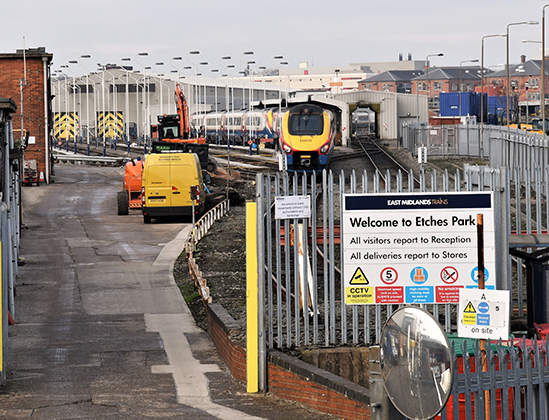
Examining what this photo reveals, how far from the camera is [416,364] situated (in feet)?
15.6

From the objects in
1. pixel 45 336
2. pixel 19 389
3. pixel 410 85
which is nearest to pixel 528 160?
pixel 45 336

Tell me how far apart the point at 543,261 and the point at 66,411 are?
5.73 m

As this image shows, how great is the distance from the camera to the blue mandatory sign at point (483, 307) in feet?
20.4

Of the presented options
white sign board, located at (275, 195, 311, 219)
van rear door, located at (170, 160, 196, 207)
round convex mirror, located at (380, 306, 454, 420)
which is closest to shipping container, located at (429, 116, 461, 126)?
van rear door, located at (170, 160, 196, 207)

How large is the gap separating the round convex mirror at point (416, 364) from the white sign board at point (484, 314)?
4.93 feet

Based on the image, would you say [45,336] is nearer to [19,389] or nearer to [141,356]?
[141,356]

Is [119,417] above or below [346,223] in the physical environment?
below

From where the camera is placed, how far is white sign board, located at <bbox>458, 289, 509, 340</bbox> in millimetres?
6133

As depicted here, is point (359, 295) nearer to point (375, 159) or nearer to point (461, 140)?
point (375, 159)

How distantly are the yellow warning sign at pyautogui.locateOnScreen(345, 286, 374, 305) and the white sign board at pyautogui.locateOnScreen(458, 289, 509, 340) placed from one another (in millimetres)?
2951

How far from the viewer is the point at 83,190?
1731 inches

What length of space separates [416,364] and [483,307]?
1.64m

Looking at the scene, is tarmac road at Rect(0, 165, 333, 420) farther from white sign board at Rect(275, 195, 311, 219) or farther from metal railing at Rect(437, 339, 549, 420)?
metal railing at Rect(437, 339, 549, 420)

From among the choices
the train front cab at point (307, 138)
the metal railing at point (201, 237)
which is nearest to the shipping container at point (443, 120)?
the train front cab at point (307, 138)
